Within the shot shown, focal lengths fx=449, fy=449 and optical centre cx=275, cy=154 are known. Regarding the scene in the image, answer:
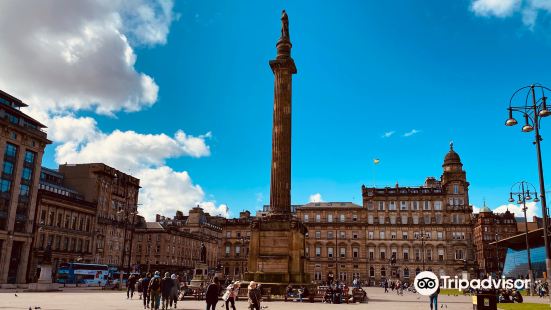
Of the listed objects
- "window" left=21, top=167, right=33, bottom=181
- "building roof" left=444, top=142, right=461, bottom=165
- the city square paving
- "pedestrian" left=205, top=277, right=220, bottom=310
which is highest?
"building roof" left=444, top=142, right=461, bottom=165

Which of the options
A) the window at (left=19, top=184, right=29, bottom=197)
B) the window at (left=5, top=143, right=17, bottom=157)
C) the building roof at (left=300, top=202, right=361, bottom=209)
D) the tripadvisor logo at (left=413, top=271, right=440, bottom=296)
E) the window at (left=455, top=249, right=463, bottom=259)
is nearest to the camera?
the tripadvisor logo at (left=413, top=271, right=440, bottom=296)

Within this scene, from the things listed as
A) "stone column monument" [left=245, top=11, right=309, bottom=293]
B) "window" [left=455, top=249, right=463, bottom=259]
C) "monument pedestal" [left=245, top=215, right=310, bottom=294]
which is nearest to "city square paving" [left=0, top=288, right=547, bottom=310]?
"monument pedestal" [left=245, top=215, right=310, bottom=294]

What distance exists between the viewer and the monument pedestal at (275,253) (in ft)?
104

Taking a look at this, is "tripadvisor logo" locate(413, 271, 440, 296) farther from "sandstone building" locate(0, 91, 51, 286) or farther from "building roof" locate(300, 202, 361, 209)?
"building roof" locate(300, 202, 361, 209)

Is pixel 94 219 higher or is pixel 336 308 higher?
pixel 94 219

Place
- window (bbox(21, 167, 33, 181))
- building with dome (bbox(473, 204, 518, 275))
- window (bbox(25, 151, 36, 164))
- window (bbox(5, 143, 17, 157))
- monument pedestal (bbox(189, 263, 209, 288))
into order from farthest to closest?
building with dome (bbox(473, 204, 518, 275))
window (bbox(25, 151, 36, 164))
window (bbox(21, 167, 33, 181))
window (bbox(5, 143, 17, 157))
monument pedestal (bbox(189, 263, 209, 288))

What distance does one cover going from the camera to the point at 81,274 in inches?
2408

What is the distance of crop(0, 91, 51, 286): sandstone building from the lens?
203ft

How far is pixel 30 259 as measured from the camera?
66875mm

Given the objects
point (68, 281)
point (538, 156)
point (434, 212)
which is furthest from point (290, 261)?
point (434, 212)

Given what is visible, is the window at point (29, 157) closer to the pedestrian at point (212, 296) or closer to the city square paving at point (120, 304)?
the city square paving at point (120, 304)

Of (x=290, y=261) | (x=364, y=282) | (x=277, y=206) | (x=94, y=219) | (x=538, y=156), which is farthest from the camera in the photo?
(x=364, y=282)

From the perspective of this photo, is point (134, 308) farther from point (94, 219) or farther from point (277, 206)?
point (94, 219)

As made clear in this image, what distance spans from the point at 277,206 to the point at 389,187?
65.0 meters
